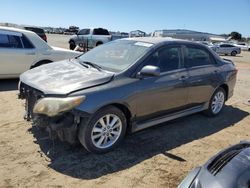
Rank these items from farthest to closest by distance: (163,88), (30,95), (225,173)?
1. (163,88)
2. (30,95)
3. (225,173)

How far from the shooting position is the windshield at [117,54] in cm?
502

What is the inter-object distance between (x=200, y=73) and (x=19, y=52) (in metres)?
5.00

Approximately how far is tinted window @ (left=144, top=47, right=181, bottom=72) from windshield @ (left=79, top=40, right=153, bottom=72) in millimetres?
187

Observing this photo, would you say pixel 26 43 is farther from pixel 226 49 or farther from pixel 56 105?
pixel 226 49

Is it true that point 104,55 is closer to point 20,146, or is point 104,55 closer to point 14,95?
point 20,146

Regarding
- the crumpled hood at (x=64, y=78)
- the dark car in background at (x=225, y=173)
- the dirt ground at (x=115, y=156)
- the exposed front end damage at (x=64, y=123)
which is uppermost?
the crumpled hood at (x=64, y=78)

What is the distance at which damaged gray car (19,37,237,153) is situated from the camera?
4.16 meters

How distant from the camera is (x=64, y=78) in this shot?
181 inches

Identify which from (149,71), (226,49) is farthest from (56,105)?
(226,49)

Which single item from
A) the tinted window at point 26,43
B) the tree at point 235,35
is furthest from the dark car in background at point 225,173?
the tree at point 235,35

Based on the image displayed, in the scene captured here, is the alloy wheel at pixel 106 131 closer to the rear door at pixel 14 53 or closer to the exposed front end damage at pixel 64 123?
the exposed front end damage at pixel 64 123

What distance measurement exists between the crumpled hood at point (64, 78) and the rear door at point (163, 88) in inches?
26.4

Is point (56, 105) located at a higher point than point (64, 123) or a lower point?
higher

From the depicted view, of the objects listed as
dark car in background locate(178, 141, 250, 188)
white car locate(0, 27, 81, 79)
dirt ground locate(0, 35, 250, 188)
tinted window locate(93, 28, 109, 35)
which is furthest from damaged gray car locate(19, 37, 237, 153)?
tinted window locate(93, 28, 109, 35)
